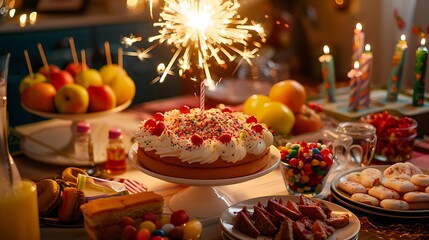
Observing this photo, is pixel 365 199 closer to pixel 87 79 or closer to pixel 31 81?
pixel 87 79

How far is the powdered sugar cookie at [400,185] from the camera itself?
4.96ft

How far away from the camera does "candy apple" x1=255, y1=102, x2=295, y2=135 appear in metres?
1.95

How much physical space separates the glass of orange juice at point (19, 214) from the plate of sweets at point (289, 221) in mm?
414

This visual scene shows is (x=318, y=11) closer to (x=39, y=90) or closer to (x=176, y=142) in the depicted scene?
(x=39, y=90)

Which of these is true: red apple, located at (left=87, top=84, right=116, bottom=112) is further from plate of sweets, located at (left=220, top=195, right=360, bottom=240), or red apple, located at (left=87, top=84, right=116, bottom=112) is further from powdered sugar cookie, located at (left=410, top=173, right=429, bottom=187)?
powdered sugar cookie, located at (left=410, top=173, right=429, bottom=187)

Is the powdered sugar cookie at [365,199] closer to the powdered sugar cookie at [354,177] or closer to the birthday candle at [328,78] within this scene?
the powdered sugar cookie at [354,177]

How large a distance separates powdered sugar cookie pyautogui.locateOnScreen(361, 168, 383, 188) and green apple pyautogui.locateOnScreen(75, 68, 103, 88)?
40.5 inches

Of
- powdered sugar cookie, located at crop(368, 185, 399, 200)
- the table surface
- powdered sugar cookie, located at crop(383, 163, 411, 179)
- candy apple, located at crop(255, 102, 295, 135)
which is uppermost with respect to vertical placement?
candy apple, located at crop(255, 102, 295, 135)

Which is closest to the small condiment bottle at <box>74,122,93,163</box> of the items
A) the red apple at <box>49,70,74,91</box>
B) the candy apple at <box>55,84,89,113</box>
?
the candy apple at <box>55,84,89,113</box>

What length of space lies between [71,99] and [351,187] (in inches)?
39.1

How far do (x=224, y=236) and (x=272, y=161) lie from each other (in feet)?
1.03

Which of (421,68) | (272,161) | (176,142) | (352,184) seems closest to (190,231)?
(176,142)

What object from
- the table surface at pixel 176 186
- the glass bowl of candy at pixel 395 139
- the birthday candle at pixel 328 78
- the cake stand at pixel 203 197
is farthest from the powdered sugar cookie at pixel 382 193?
the birthday candle at pixel 328 78

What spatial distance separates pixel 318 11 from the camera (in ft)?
14.2
